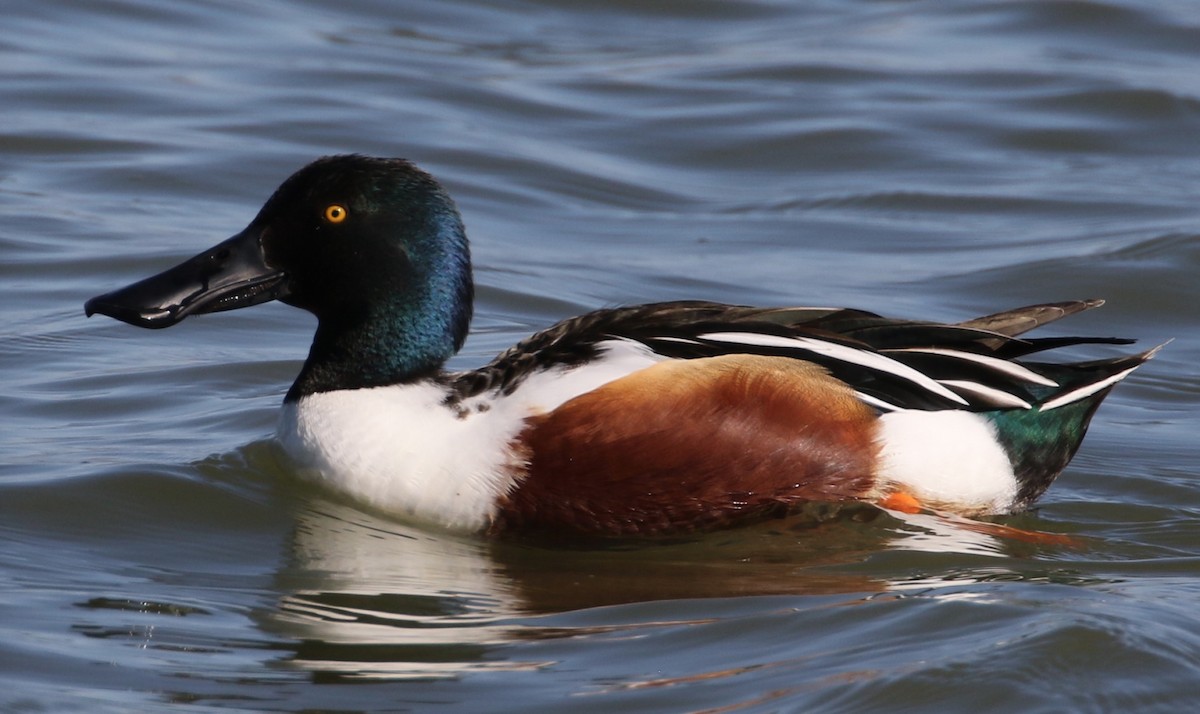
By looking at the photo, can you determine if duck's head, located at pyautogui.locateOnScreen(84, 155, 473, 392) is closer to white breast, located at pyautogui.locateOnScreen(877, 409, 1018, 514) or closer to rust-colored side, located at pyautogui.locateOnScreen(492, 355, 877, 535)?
rust-colored side, located at pyautogui.locateOnScreen(492, 355, 877, 535)

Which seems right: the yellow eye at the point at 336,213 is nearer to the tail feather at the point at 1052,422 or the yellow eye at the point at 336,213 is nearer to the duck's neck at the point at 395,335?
the duck's neck at the point at 395,335

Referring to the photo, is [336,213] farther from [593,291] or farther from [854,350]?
[593,291]

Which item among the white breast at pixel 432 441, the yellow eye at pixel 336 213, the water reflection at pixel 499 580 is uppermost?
the yellow eye at pixel 336 213

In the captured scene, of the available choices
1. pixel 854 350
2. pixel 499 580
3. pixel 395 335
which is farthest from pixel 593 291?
pixel 499 580

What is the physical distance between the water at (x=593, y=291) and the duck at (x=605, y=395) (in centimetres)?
14

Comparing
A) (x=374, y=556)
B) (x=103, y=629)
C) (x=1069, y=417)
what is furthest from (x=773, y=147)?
(x=103, y=629)

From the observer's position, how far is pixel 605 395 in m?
4.97

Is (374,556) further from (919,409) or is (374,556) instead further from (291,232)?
(919,409)

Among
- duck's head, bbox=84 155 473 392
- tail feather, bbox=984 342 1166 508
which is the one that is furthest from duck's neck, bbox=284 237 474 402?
tail feather, bbox=984 342 1166 508

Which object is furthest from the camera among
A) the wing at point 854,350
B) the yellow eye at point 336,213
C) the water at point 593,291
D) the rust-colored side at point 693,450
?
the yellow eye at point 336,213

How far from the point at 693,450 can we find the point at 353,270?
45.4 inches

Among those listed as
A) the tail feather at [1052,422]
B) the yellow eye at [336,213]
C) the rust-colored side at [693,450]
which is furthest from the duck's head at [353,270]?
the tail feather at [1052,422]

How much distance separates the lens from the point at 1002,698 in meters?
4.00

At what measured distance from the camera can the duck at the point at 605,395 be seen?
5008 mm
